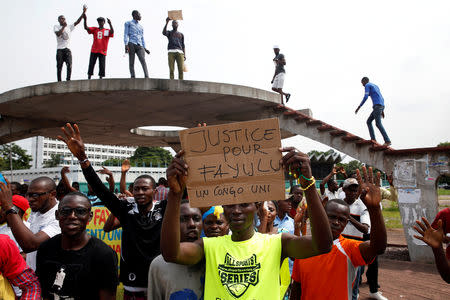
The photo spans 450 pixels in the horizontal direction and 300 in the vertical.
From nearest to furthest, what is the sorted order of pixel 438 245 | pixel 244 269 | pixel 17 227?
pixel 244 269
pixel 438 245
pixel 17 227

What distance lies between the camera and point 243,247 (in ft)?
7.09

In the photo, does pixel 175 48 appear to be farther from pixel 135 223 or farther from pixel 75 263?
pixel 75 263

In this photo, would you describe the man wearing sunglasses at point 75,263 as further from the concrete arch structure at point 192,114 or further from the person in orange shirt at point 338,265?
the concrete arch structure at point 192,114

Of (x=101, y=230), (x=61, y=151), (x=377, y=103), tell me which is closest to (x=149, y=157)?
(x=61, y=151)

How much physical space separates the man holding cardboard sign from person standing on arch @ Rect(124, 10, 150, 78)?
9078mm

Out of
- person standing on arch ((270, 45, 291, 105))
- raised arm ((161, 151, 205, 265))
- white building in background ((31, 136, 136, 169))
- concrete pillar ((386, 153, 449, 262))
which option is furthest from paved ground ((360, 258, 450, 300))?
white building in background ((31, 136, 136, 169))

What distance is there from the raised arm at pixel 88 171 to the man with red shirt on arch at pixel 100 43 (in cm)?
813

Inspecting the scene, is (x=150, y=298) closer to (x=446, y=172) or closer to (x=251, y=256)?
(x=251, y=256)

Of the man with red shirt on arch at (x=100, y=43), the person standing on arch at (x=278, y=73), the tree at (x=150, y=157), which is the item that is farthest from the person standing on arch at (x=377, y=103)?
the tree at (x=150, y=157)

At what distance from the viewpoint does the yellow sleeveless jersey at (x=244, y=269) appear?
2039mm

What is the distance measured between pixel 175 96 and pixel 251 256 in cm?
921

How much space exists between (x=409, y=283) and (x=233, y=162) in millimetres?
6588

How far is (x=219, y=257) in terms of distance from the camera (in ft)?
7.09

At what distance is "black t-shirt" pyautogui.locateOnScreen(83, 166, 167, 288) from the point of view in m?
3.38
